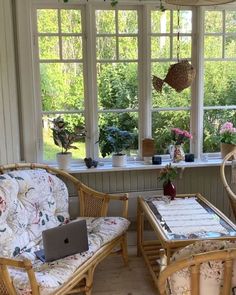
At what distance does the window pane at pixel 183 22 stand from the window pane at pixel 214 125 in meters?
0.76

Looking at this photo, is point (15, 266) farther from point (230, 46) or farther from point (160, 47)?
point (230, 46)

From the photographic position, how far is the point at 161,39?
10.9ft

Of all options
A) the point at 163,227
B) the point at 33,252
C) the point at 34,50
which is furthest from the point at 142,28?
the point at 33,252

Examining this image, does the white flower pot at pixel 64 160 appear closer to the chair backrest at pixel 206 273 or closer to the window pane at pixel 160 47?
the window pane at pixel 160 47

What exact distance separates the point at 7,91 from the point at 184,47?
1.55 metres

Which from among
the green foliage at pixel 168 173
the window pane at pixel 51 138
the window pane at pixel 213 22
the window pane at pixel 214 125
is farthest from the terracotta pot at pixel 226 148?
the window pane at pixel 51 138

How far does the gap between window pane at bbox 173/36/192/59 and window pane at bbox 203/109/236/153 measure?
0.55 meters

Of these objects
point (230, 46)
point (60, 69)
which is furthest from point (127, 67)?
point (230, 46)

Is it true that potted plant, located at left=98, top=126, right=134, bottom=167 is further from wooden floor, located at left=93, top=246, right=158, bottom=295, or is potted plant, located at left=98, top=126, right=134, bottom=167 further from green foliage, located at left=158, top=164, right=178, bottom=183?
wooden floor, located at left=93, top=246, right=158, bottom=295

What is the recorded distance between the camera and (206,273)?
145cm

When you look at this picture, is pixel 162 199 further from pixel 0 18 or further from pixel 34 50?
pixel 0 18

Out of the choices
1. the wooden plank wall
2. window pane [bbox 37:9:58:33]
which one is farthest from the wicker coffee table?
window pane [bbox 37:9:58:33]

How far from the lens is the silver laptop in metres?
2.36

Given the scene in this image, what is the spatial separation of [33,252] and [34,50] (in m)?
1.63
